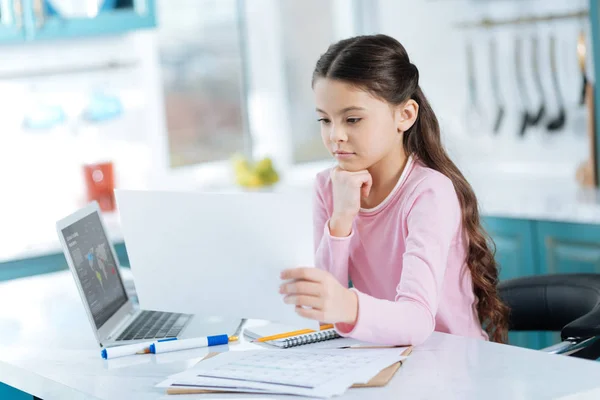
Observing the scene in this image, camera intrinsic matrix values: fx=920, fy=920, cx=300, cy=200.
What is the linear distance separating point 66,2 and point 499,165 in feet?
5.88

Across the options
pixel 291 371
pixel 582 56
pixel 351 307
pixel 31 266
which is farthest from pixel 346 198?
pixel 582 56

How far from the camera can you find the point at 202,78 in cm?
401

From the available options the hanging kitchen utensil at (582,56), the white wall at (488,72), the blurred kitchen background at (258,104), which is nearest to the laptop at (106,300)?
the blurred kitchen background at (258,104)

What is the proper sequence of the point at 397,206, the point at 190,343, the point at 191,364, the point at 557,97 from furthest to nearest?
the point at 557,97 → the point at 397,206 → the point at 190,343 → the point at 191,364

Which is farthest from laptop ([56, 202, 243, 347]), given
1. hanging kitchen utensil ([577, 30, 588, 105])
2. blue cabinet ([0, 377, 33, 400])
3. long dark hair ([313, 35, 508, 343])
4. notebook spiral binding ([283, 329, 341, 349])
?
hanging kitchen utensil ([577, 30, 588, 105])

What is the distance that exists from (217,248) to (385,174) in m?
0.37

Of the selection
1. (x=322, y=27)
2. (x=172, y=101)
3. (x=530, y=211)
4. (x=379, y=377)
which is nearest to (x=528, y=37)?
(x=530, y=211)

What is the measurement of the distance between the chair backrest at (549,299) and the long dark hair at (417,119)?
0.38 feet

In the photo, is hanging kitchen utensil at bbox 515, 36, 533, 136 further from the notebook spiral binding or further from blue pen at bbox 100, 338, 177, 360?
blue pen at bbox 100, 338, 177, 360

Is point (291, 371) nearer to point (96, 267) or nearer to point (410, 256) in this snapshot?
point (410, 256)

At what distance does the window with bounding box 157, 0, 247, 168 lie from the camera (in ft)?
12.8

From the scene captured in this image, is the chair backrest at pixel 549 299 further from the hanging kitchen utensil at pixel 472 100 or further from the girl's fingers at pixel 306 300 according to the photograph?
the hanging kitchen utensil at pixel 472 100

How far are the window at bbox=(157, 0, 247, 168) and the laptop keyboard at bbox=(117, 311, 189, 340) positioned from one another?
2.15 m

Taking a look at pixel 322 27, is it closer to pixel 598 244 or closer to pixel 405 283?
pixel 598 244
